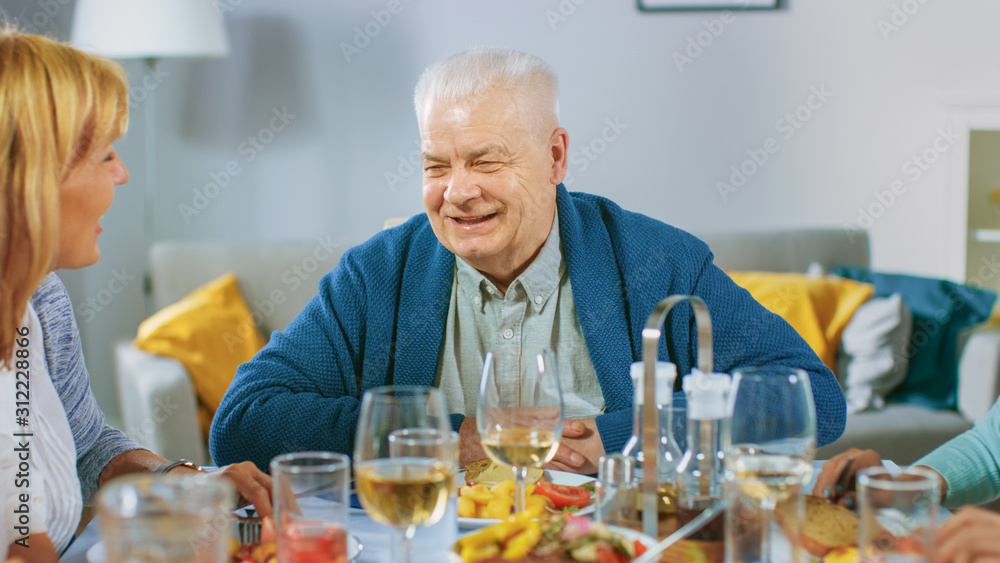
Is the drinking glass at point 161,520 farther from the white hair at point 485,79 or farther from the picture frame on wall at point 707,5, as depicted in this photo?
the picture frame on wall at point 707,5

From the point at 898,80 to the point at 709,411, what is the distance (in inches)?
123

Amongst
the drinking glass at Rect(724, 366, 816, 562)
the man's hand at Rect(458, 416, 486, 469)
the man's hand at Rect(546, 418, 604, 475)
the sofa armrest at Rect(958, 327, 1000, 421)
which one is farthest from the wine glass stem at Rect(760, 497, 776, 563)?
the sofa armrest at Rect(958, 327, 1000, 421)

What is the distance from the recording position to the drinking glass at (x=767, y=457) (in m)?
0.76

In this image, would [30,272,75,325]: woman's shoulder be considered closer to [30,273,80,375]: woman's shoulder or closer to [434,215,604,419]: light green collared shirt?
[30,273,80,375]: woman's shoulder

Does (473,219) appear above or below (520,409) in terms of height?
above

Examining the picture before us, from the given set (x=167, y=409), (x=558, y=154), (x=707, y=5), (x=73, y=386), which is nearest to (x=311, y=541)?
(x=73, y=386)

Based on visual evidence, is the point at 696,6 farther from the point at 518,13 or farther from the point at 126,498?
the point at 126,498

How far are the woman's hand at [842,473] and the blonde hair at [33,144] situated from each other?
2.85ft

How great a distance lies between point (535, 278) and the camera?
5.29ft

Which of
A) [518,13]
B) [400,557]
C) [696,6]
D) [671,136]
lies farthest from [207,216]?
[400,557]

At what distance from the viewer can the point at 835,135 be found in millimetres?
3529

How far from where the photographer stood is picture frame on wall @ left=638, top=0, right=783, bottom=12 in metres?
3.47

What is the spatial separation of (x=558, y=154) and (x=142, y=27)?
1.88m

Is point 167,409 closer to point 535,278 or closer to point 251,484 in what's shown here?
point 535,278
